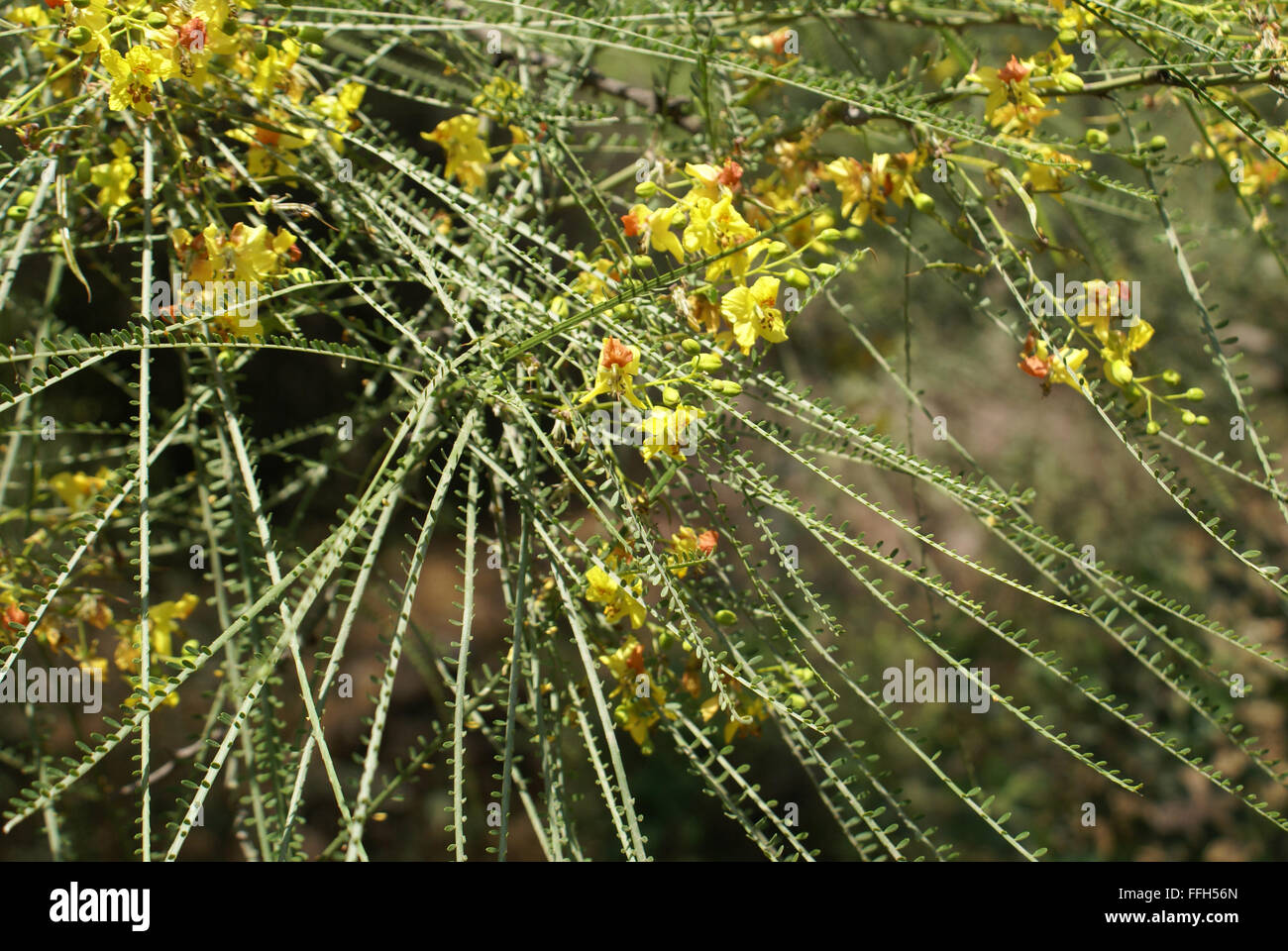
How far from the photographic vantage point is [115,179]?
0.73 meters

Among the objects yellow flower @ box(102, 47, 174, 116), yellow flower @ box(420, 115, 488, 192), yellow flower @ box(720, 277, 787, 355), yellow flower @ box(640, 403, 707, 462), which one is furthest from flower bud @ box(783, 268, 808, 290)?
yellow flower @ box(102, 47, 174, 116)

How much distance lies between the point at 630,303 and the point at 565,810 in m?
0.39

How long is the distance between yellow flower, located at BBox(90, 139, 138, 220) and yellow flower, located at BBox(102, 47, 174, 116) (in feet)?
0.29

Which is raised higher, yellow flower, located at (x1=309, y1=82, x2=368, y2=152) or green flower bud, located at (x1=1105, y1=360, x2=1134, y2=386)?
yellow flower, located at (x1=309, y1=82, x2=368, y2=152)

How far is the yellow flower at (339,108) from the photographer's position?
760 mm

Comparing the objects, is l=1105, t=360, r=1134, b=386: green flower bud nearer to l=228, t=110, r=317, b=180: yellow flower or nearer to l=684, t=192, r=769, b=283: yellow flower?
l=684, t=192, r=769, b=283: yellow flower

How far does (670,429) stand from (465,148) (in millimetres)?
396

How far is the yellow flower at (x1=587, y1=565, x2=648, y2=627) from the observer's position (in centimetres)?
65

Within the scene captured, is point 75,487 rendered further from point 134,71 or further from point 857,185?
point 857,185

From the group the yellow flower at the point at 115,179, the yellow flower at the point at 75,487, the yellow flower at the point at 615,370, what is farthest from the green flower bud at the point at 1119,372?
the yellow flower at the point at 75,487
